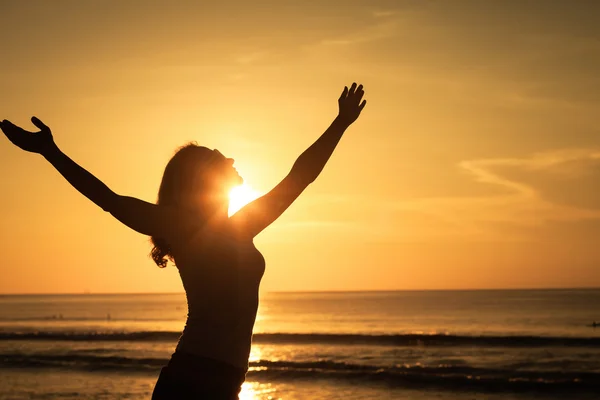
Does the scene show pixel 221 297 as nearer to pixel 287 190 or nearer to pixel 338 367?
pixel 287 190

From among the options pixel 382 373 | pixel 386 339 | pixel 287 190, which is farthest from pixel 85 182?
pixel 386 339

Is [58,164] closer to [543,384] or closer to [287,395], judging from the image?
[287,395]

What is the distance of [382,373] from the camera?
17125 millimetres

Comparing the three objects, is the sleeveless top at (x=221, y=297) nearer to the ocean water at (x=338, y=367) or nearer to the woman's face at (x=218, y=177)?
the woman's face at (x=218, y=177)

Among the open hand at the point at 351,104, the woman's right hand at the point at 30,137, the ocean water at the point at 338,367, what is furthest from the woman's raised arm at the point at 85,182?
the ocean water at the point at 338,367

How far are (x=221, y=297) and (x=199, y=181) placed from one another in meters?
0.44

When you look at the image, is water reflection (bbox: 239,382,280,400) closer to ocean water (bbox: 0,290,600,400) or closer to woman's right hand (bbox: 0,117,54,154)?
ocean water (bbox: 0,290,600,400)

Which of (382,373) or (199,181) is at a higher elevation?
(199,181)

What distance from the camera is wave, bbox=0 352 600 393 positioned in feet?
51.3

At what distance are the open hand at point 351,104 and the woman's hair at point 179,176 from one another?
522 millimetres

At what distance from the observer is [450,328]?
41812 mm

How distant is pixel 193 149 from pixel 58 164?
54 centimetres

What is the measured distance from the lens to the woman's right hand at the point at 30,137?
2350 millimetres

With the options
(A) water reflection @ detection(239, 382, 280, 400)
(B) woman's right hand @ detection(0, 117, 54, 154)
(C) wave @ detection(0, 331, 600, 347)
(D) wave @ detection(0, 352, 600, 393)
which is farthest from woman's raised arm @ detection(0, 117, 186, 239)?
(C) wave @ detection(0, 331, 600, 347)
